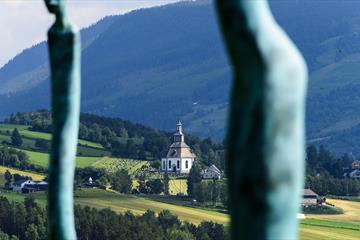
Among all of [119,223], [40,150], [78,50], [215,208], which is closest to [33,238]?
[119,223]

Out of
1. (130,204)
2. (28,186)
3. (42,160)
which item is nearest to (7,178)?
(28,186)

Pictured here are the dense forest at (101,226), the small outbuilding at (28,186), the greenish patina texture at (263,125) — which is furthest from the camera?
the small outbuilding at (28,186)

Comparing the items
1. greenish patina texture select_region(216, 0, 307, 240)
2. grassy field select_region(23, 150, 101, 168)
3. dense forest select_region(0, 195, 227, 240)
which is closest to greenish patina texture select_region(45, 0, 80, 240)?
greenish patina texture select_region(216, 0, 307, 240)

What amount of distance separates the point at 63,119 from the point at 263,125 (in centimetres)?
171

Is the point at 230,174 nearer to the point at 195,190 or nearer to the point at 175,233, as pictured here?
the point at 175,233

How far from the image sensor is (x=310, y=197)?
172 m

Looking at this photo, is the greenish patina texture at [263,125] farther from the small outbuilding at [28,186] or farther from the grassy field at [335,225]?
the small outbuilding at [28,186]

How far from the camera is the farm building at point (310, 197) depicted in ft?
549

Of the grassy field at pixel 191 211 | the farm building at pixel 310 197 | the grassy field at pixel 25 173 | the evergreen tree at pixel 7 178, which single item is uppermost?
the grassy field at pixel 25 173

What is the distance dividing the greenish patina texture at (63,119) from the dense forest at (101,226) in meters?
111

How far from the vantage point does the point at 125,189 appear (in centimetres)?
17488

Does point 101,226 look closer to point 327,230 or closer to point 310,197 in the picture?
point 327,230

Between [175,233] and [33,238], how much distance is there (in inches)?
560

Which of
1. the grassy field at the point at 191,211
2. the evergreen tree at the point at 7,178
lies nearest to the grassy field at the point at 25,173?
the evergreen tree at the point at 7,178
